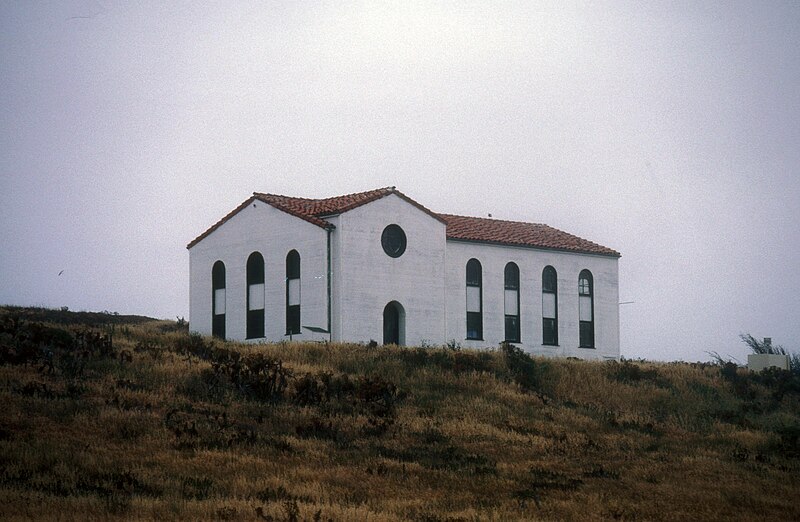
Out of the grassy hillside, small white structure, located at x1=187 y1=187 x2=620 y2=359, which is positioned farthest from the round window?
the grassy hillside

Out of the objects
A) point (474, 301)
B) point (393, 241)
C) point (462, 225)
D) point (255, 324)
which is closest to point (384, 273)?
point (393, 241)

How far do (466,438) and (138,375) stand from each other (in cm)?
867

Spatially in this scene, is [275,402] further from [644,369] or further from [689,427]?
[644,369]

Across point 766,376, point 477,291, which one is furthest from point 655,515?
point 477,291

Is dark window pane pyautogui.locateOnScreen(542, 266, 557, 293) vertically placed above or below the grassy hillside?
above

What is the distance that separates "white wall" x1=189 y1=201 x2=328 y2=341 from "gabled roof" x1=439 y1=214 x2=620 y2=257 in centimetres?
645

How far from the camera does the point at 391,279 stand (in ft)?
127

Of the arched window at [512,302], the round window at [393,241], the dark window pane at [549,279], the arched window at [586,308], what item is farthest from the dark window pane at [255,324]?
the arched window at [586,308]

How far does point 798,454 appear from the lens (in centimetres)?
2516

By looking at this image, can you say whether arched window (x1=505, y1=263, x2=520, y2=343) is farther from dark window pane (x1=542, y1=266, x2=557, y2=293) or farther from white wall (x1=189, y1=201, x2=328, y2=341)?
white wall (x1=189, y1=201, x2=328, y2=341)

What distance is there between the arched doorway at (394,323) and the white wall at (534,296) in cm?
264

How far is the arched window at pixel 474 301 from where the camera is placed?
140 feet

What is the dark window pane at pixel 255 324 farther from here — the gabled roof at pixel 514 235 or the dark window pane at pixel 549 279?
the dark window pane at pixel 549 279

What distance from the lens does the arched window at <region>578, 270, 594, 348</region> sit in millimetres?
46688
